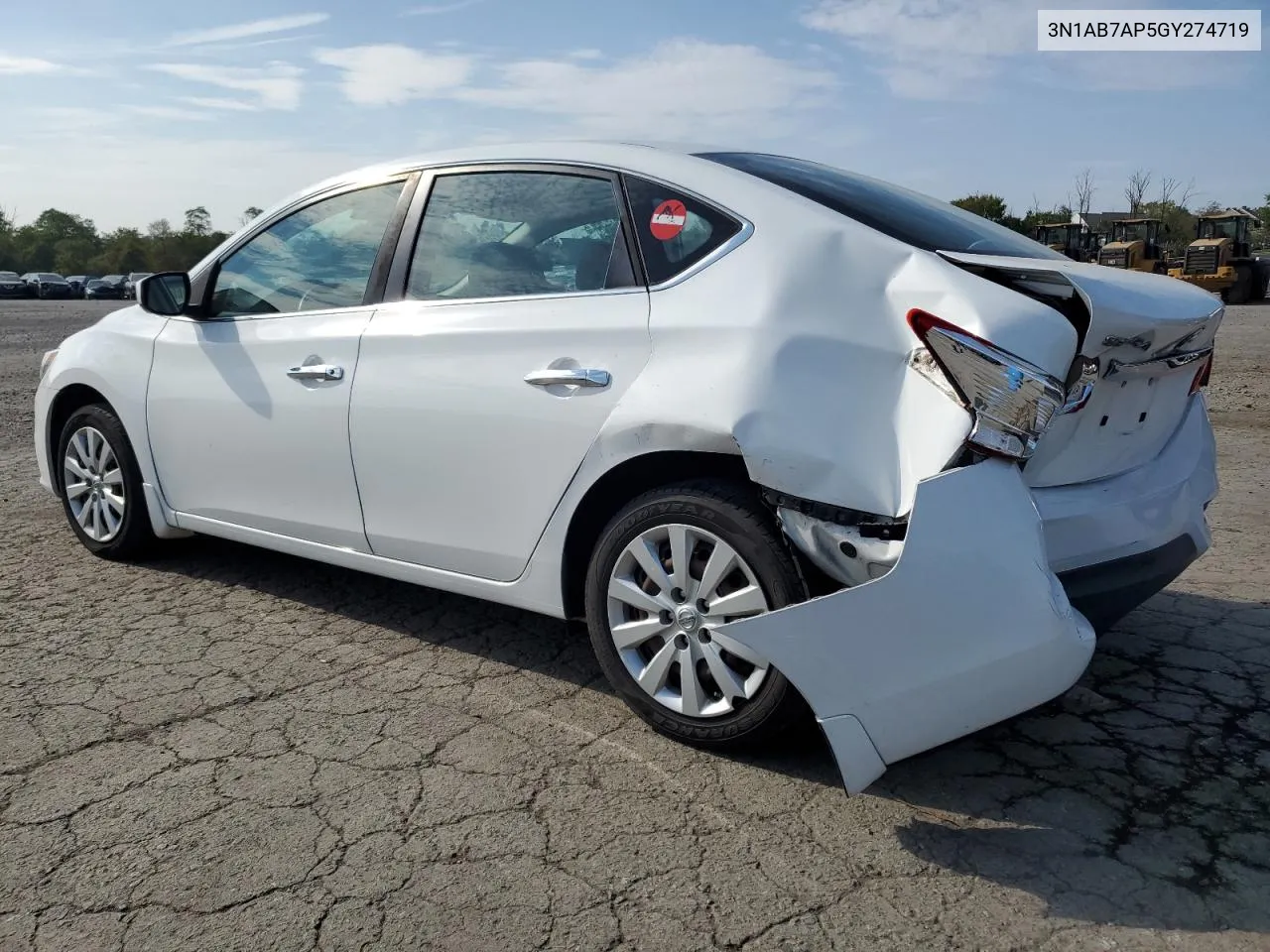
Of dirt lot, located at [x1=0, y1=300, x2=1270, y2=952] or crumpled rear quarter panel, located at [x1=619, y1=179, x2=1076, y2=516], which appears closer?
dirt lot, located at [x1=0, y1=300, x2=1270, y2=952]

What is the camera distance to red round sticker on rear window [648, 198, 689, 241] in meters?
3.11

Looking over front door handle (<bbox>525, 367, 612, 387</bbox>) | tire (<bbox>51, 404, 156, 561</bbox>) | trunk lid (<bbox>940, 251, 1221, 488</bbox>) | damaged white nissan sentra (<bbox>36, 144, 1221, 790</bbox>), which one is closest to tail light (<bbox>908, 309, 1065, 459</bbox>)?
damaged white nissan sentra (<bbox>36, 144, 1221, 790</bbox>)

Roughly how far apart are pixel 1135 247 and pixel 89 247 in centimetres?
9032

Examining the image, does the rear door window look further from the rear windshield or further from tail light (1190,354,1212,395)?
tail light (1190,354,1212,395)

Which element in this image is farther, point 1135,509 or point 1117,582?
point 1135,509

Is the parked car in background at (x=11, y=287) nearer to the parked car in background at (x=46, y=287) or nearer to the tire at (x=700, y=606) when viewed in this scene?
the parked car in background at (x=46, y=287)

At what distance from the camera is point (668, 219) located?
313 centimetres

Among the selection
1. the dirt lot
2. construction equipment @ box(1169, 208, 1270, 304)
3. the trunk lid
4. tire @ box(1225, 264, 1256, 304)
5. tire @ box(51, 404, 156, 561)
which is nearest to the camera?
the dirt lot

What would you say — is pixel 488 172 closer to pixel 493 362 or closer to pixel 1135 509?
pixel 493 362

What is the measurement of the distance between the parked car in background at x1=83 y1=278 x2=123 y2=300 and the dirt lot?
56488 mm

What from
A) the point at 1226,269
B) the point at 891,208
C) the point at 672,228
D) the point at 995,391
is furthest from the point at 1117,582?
the point at 1226,269

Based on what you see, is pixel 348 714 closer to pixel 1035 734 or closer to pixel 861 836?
pixel 861 836

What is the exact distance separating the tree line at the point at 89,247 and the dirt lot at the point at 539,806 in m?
79.4

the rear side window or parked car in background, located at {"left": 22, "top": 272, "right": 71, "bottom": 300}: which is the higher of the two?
the rear side window
